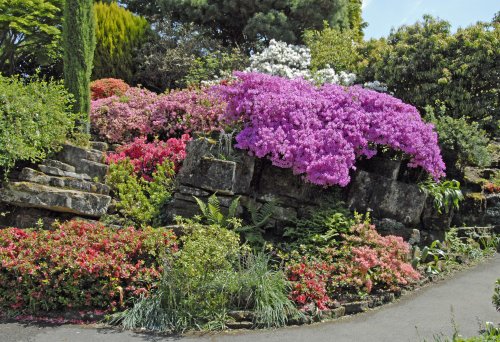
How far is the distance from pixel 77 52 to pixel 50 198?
397 centimetres

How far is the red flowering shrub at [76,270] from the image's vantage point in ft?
18.4

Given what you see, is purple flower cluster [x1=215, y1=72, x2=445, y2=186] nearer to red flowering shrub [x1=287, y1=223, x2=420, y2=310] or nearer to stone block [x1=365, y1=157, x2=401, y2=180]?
stone block [x1=365, y1=157, x2=401, y2=180]

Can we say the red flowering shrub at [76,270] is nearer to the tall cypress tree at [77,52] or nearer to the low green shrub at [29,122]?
the low green shrub at [29,122]

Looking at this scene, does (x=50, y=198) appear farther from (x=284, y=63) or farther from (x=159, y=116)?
(x=284, y=63)

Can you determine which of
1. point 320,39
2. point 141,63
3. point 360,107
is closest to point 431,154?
point 360,107

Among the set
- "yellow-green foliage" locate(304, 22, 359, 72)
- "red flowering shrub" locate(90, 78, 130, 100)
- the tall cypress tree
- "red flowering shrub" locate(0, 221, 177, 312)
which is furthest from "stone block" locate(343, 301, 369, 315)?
"red flowering shrub" locate(90, 78, 130, 100)

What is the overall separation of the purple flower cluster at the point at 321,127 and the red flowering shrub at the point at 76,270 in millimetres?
2227

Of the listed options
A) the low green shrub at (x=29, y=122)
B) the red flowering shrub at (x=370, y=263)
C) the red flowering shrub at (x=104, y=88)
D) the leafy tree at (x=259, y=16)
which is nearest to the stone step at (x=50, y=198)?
the low green shrub at (x=29, y=122)

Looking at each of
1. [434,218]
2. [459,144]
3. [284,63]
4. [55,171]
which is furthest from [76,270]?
[284,63]

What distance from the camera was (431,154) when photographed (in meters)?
7.82

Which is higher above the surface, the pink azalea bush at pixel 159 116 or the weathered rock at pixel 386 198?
the pink azalea bush at pixel 159 116

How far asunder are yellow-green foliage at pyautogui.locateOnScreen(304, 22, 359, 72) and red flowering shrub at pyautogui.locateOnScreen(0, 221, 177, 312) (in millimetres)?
8268

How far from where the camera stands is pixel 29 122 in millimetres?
7805

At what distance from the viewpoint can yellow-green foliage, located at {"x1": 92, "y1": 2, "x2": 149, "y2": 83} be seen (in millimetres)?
14867
